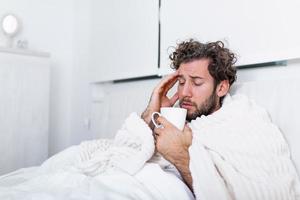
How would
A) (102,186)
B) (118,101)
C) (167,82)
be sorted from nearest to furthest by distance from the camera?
(102,186) < (167,82) < (118,101)

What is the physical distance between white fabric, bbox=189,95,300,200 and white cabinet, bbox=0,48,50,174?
1.24m

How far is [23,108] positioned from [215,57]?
1224mm

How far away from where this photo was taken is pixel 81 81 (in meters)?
2.50

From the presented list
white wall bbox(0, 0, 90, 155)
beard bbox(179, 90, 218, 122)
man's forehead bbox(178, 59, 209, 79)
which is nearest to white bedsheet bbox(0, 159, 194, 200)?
beard bbox(179, 90, 218, 122)

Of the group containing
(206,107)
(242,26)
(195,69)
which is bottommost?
(206,107)

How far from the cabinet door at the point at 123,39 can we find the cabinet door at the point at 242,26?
13 centimetres

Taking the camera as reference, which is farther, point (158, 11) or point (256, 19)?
point (158, 11)

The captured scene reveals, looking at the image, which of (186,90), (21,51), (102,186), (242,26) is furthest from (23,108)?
(242,26)

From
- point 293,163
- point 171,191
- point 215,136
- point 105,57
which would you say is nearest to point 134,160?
point 171,191

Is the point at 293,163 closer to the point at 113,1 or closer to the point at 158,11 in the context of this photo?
the point at 158,11

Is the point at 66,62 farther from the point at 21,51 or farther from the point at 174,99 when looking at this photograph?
the point at 174,99

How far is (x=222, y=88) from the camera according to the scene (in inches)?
54.7

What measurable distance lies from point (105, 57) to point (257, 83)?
1229 mm

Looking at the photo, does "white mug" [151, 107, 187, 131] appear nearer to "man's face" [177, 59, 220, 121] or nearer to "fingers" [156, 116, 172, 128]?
"fingers" [156, 116, 172, 128]
